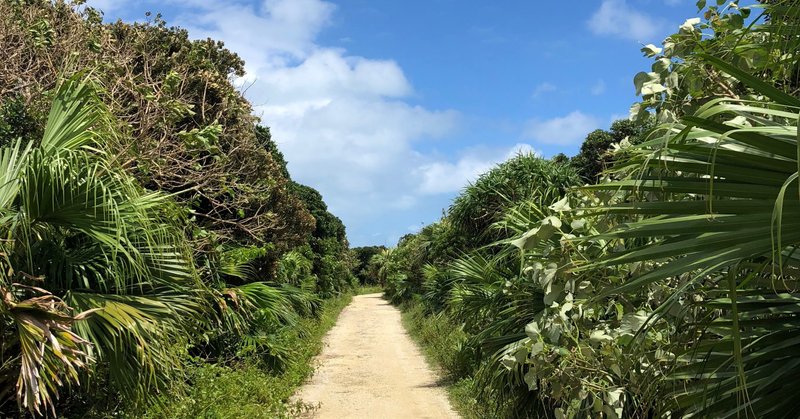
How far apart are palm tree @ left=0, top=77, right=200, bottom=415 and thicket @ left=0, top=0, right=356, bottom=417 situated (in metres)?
0.01

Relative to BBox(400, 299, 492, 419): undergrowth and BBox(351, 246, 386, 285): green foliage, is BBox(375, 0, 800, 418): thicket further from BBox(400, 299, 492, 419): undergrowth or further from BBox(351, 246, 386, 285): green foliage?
BBox(351, 246, 386, 285): green foliage

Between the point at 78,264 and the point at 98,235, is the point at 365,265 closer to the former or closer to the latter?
the point at 78,264

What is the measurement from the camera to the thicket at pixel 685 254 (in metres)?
1.83

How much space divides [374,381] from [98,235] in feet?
28.1

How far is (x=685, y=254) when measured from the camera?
1.96 metres

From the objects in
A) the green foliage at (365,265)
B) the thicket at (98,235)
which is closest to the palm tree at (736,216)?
the thicket at (98,235)

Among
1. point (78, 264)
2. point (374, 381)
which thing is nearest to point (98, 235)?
point (78, 264)

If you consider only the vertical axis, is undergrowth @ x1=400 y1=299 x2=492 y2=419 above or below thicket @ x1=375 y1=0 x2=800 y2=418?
below

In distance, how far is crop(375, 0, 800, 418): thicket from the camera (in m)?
1.83

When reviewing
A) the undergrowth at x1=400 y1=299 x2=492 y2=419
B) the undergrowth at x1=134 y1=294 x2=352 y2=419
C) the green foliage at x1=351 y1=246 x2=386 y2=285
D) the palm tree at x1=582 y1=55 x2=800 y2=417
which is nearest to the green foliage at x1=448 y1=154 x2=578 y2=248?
the undergrowth at x1=400 y1=299 x2=492 y2=419

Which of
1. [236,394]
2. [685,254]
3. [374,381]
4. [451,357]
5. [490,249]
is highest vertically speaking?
[490,249]

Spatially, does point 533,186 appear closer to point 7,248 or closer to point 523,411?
point 523,411

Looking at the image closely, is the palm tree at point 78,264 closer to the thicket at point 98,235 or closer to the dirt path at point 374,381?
the thicket at point 98,235

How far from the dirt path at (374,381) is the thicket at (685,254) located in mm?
2997
